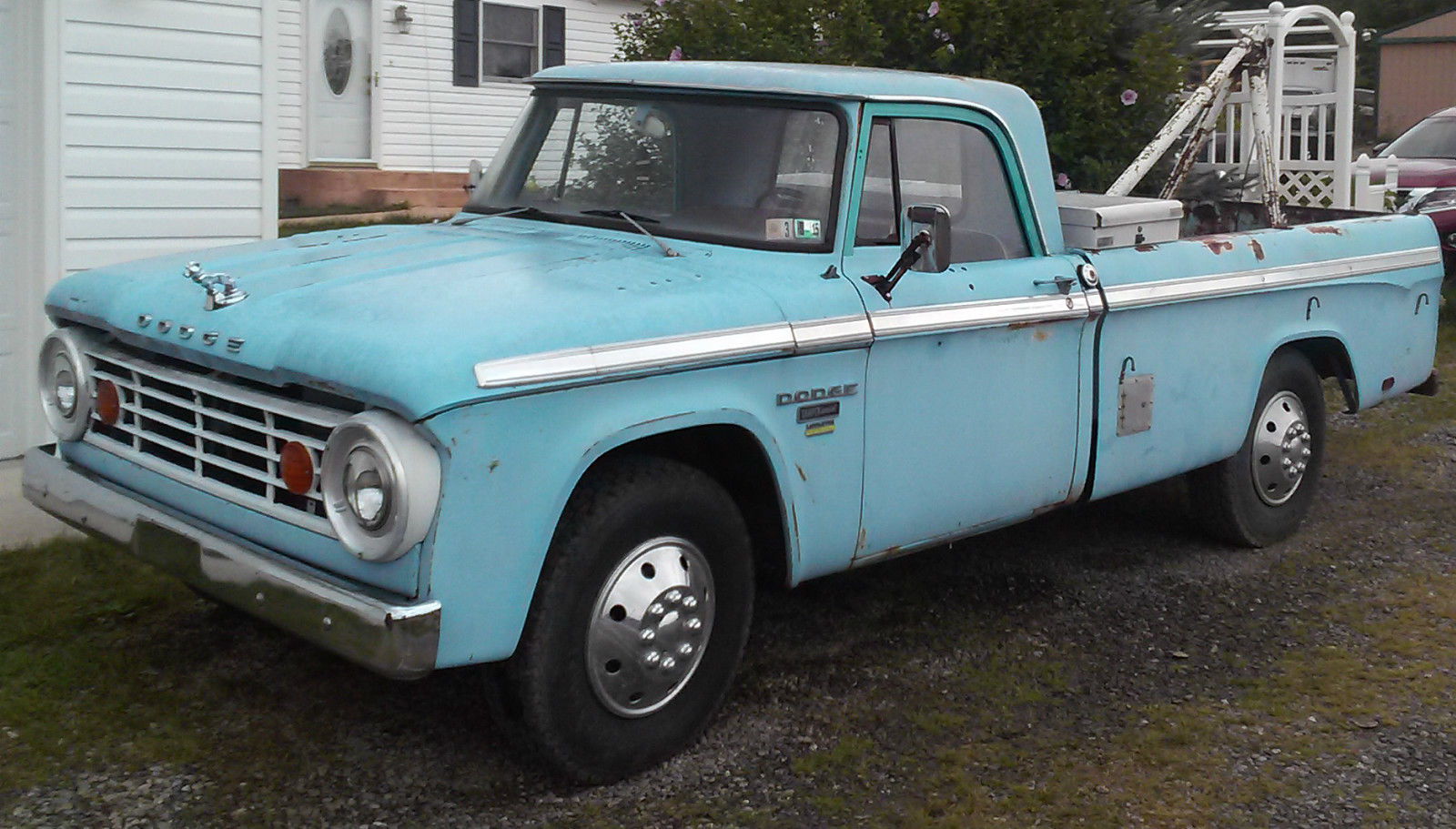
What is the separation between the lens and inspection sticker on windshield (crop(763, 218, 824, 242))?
4.52 m

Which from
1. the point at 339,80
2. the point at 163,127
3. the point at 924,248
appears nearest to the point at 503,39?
the point at 339,80

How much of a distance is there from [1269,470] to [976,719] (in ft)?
7.82

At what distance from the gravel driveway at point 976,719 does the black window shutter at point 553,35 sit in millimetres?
12348

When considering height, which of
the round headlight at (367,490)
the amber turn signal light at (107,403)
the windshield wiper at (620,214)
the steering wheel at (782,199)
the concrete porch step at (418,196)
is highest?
the concrete porch step at (418,196)

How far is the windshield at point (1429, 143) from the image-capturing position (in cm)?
1431

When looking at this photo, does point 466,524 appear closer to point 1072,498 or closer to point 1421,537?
point 1072,498

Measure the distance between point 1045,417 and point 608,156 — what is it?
164 cm

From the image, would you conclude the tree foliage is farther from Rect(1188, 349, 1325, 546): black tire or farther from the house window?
the house window

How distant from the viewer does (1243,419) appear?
5.94 meters

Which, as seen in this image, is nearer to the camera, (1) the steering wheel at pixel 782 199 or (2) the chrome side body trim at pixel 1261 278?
(1) the steering wheel at pixel 782 199

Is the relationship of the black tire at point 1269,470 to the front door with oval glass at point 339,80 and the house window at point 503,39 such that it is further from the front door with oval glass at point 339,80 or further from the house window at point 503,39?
the house window at point 503,39

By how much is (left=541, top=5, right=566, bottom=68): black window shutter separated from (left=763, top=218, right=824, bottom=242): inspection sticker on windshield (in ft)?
43.5

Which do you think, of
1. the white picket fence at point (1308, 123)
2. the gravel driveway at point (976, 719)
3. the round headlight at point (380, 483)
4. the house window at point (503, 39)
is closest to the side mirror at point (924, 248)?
the gravel driveway at point (976, 719)

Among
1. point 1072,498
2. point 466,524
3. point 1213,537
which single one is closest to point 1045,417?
point 1072,498
